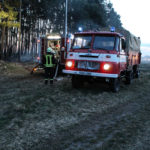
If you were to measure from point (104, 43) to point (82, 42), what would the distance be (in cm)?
103

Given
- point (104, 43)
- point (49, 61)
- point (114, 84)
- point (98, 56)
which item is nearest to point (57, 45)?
point (49, 61)

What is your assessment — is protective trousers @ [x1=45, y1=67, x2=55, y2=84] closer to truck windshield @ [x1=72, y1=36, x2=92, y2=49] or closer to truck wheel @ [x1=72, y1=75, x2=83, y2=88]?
truck wheel @ [x1=72, y1=75, x2=83, y2=88]

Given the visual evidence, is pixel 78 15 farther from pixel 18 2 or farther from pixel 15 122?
pixel 15 122

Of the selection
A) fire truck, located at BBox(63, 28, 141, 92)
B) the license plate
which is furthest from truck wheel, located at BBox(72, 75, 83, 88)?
the license plate

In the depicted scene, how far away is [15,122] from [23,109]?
3.31 ft

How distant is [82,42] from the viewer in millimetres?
9016

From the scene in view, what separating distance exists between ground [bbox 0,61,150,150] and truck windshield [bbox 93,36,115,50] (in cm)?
217

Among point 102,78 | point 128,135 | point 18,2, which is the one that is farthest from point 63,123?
point 18,2

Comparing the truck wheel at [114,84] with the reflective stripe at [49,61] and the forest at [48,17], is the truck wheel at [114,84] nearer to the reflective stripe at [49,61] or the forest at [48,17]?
the reflective stripe at [49,61]

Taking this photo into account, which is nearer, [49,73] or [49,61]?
[49,61]

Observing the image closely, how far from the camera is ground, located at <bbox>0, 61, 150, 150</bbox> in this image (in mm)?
3947

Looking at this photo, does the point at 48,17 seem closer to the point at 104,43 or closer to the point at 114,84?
the point at 104,43

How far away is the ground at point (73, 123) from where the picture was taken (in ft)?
13.0

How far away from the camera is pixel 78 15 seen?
3288cm
